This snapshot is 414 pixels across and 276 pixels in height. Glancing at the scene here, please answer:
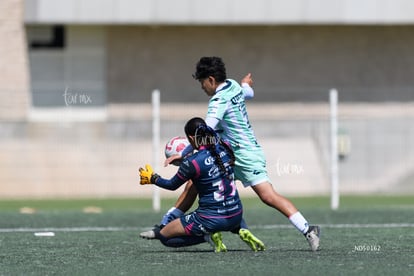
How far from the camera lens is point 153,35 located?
79.3ft

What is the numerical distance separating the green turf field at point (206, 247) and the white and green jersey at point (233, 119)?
1012 mm

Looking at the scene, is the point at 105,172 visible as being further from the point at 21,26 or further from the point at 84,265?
the point at 84,265

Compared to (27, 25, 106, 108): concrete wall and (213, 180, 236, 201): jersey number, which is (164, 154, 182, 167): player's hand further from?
(27, 25, 106, 108): concrete wall

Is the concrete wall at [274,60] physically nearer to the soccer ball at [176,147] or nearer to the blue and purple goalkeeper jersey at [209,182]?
the soccer ball at [176,147]

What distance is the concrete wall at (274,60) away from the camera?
948 inches

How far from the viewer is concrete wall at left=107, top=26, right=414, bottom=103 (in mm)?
24078

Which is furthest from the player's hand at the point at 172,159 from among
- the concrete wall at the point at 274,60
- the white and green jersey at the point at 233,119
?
the concrete wall at the point at 274,60

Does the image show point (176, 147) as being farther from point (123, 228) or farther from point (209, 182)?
point (123, 228)

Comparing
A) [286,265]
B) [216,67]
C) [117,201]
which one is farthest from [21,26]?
[286,265]

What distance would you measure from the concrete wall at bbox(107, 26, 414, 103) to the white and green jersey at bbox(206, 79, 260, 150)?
13.0 meters

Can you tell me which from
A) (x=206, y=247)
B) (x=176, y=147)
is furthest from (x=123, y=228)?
(x=176, y=147)
